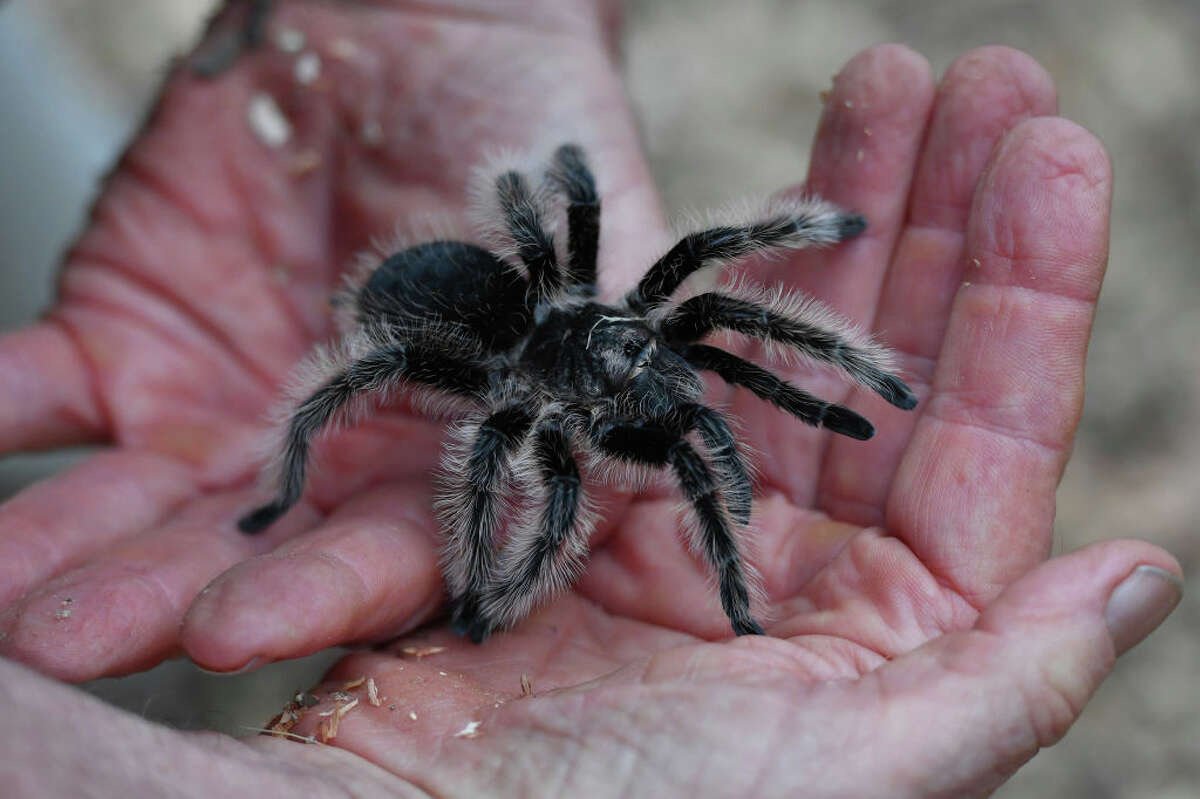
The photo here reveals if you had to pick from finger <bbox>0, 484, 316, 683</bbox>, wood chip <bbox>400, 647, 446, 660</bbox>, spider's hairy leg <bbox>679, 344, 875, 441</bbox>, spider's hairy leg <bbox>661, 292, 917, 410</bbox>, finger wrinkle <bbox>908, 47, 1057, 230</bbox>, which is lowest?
→ wood chip <bbox>400, 647, 446, 660</bbox>

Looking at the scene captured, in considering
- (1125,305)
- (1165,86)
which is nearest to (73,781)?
(1125,305)

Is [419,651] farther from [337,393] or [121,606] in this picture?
[337,393]

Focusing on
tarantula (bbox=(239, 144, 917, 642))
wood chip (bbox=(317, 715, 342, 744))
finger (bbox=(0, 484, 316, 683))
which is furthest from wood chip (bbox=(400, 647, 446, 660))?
finger (bbox=(0, 484, 316, 683))

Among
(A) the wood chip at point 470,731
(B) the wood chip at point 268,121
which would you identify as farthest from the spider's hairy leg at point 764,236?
(B) the wood chip at point 268,121

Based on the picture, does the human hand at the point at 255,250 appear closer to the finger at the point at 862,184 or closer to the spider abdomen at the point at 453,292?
the spider abdomen at the point at 453,292

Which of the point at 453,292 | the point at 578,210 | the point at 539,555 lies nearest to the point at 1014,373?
the point at 539,555

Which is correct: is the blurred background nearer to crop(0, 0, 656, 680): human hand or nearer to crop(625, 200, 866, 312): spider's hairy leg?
crop(0, 0, 656, 680): human hand

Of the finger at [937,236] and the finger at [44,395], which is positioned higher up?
the finger at [937,236]
